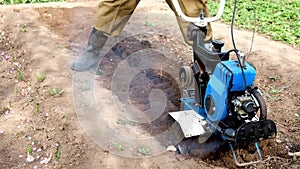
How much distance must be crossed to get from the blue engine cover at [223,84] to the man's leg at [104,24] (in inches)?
51.1

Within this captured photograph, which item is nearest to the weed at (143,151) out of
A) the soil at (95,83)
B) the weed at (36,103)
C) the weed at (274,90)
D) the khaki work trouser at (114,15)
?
the soil at (95,83)

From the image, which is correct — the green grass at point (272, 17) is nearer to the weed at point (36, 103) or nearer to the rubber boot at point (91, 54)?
the rubber boot at point (91, 54)

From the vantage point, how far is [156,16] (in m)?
5.76

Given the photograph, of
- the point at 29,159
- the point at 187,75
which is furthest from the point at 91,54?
the point at 29,159

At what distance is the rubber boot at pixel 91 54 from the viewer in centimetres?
399

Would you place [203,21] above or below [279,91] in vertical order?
above

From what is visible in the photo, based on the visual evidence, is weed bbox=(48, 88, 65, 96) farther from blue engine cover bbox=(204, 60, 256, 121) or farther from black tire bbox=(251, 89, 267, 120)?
black tire bbox=(251, 89, 267, 120)

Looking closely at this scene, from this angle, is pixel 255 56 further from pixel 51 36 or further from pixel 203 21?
pixel 51 36

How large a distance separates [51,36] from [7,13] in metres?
0.92

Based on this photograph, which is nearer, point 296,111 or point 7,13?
point 296,111

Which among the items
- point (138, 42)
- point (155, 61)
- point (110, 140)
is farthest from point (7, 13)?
point (110, 140)

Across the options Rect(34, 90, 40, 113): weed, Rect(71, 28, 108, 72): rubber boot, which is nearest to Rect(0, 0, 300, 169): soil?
Rect(34, 90, 40, 113): weed

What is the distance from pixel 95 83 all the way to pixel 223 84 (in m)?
1.44

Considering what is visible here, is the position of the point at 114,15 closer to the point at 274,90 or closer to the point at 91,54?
the point at 91,54
